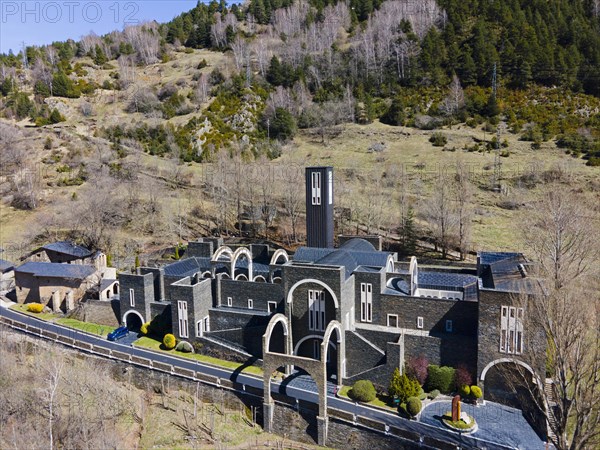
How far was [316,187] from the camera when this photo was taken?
37.8 m

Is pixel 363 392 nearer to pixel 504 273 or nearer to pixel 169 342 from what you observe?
pixel 504 273

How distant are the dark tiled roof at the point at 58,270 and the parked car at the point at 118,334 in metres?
8.91

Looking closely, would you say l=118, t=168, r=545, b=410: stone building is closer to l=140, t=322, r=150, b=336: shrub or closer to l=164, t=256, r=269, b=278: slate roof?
l=164, t=256, r=269, b=278: slate roof

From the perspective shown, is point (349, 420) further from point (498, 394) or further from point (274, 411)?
point (498, 394)

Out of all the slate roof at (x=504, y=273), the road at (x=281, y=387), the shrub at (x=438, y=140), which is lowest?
the road at (x=281, y=387)

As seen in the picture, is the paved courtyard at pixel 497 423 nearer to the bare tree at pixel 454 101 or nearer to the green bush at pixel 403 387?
the green bush at pixel 403 387

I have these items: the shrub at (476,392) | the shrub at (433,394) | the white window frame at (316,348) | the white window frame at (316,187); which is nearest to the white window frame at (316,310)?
the white window frame at (316,348)

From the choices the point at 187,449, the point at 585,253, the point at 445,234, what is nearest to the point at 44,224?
the point at 187,449

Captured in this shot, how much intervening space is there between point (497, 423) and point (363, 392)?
7.21 meters

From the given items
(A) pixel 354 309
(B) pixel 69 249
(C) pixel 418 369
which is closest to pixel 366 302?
(A) pixel 354 309

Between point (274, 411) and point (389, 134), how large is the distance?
201 ft

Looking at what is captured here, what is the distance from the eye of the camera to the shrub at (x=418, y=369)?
26.8 meters

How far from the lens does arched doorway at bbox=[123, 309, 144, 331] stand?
3669 centimetres

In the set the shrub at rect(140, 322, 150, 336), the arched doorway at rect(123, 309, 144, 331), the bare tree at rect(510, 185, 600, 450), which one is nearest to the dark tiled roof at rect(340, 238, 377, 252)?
the bare tree at rect(510, 185, 600, 450)
